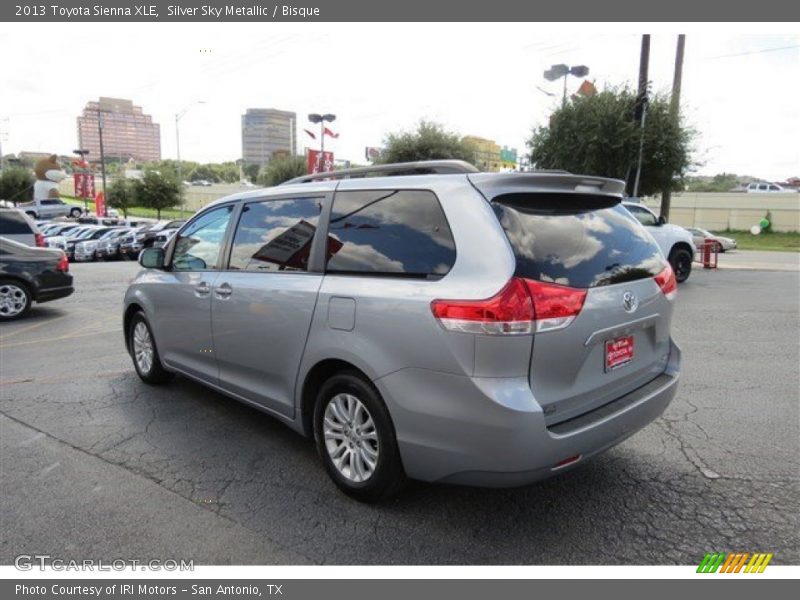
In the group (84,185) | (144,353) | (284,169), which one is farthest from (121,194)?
(144,353)

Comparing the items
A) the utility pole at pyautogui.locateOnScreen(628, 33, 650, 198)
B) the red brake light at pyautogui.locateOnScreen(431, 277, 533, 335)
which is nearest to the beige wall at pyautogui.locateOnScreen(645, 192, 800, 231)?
the utility pole at pyautogui.locateOnScreen(628, 33, 650, 198)

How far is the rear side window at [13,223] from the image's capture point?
12.1 metres

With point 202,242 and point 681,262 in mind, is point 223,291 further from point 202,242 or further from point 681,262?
point 681,262

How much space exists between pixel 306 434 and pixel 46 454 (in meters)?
1.93

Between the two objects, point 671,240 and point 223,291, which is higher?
point 223,291

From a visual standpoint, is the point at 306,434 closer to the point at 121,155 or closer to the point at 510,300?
the point at 510,300

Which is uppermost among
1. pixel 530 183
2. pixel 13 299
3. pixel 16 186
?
pixel 16 186

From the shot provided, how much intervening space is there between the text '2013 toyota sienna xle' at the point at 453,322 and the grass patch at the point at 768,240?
33148mm

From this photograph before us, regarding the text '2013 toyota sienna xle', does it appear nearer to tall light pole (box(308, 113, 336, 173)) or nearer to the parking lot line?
the parking lot line

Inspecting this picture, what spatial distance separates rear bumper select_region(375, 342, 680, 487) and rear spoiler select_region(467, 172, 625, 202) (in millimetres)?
959

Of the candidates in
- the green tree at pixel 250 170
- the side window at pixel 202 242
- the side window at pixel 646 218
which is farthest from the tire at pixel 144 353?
the green tree at pixel 250 170

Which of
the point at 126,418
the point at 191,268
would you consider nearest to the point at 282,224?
the point at 191,268

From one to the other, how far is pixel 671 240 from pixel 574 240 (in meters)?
11.3

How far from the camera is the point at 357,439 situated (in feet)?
10.6
